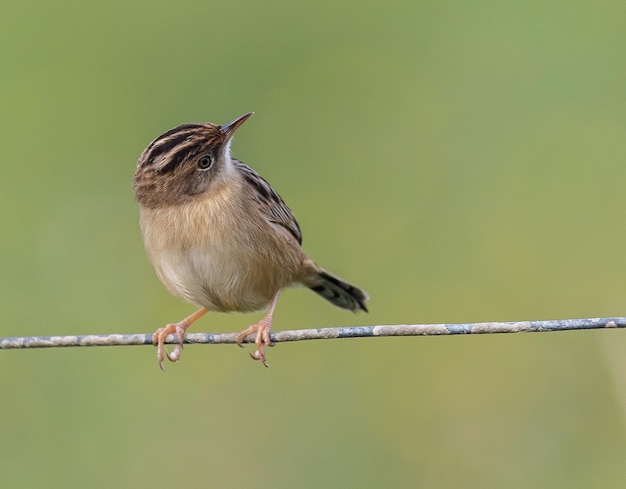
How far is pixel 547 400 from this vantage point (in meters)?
7.85

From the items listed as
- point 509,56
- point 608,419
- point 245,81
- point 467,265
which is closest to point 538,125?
point 509,56

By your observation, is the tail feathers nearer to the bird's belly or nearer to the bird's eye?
the bird's belly

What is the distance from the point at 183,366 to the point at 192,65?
3.14 meters

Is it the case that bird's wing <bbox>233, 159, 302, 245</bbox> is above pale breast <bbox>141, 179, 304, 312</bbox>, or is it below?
above

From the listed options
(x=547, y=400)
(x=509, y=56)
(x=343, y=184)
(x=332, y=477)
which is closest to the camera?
(x=332, y=477)

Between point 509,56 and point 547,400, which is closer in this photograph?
point 547,400

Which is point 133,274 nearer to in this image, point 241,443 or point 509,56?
point 241,443

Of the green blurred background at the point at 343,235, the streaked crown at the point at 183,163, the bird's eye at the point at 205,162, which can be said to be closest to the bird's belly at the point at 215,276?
the streaked crown at the point at 183,163

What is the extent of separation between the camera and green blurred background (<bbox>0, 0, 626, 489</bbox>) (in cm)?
747

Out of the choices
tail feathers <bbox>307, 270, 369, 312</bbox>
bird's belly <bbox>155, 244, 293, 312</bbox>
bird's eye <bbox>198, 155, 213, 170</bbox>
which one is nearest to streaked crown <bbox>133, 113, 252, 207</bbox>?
bird's eye <bbox>198, 155, 213, 170</bbox>

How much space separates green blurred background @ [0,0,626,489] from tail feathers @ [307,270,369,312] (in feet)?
2.06

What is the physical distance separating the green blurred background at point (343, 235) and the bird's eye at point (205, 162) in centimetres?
209

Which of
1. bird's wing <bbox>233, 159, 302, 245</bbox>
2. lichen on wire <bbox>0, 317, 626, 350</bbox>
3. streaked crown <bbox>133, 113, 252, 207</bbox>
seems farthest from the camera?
bird's wing <bbox>233, 159, 302, 245</bbox>

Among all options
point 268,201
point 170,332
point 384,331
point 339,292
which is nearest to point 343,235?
point 339,292
